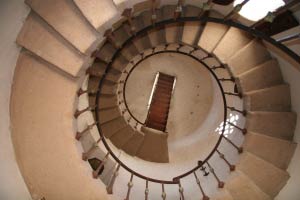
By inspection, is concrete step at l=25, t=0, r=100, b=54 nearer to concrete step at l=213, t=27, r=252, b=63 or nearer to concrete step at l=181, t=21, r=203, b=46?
concrete step at l=181, t=21, r=203, b=46

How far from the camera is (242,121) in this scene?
16.2ft

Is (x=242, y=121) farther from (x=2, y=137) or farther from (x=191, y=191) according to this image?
(x=2, y=137)

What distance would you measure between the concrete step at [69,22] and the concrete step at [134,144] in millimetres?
3729

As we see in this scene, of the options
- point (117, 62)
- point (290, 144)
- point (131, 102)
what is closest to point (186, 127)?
point (131, 102)

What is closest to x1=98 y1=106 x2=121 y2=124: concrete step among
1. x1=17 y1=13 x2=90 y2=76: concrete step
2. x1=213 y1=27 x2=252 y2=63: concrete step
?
x1=17 y1=13 x2=90 y2=76: concrete step

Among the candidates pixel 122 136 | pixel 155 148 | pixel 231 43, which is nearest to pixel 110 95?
pixel 122 136

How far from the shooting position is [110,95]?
245 inches

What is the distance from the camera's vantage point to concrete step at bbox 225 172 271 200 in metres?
4.37

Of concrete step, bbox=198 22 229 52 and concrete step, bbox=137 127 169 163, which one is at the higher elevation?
concrete step, bbox=198 22 229 52

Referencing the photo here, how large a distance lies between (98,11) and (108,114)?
345 cm

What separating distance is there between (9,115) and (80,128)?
4.58 feet

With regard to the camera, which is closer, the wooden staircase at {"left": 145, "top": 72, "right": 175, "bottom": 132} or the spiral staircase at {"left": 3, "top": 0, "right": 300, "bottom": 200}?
the spiral staircase at {"left": 3, "top": 0, "right": 300, "bottom": 200}

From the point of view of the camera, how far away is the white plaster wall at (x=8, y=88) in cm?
291

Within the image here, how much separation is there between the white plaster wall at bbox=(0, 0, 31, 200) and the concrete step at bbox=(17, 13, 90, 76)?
11 centimetres
